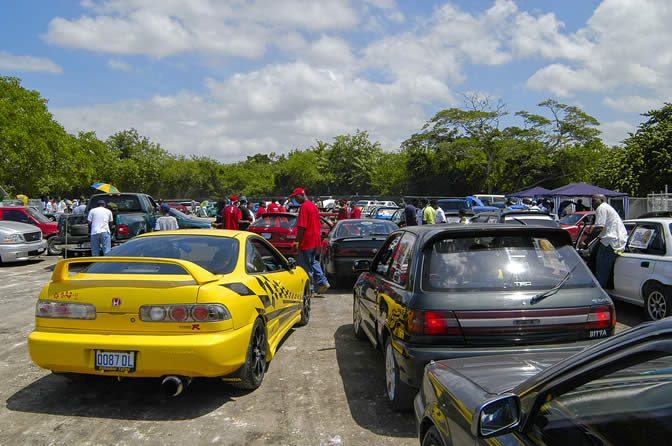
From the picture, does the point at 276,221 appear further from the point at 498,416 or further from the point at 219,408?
the point at 498,416

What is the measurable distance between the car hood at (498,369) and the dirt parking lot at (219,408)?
1226mm

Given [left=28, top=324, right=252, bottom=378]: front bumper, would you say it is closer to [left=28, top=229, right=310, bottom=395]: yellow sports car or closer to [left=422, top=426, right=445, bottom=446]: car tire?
[left=28, top=229, right=310, bottom=395]: yellow sports car

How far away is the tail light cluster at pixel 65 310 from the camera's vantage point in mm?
4133

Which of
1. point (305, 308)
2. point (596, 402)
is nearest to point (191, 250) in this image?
point (305, 308)

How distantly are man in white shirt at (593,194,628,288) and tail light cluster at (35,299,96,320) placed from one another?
7331mm

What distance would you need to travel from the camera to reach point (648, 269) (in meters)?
7.11

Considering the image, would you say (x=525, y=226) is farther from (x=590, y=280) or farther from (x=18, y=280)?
(x=18, y=280)

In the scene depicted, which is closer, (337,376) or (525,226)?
(525,226)

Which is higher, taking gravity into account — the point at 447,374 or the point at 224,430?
the point at 447,374

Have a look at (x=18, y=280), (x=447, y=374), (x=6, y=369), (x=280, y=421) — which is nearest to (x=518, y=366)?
(x=447, y=374)

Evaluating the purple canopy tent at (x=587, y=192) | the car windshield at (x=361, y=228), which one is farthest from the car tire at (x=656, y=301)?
the purple canopy tent at (x=587, y=192)

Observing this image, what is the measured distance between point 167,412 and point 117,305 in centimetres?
101

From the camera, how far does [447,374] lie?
269cm

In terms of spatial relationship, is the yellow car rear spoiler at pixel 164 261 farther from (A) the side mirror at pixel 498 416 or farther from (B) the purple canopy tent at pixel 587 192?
(B) the purple canopy tent at pixel 587 192
